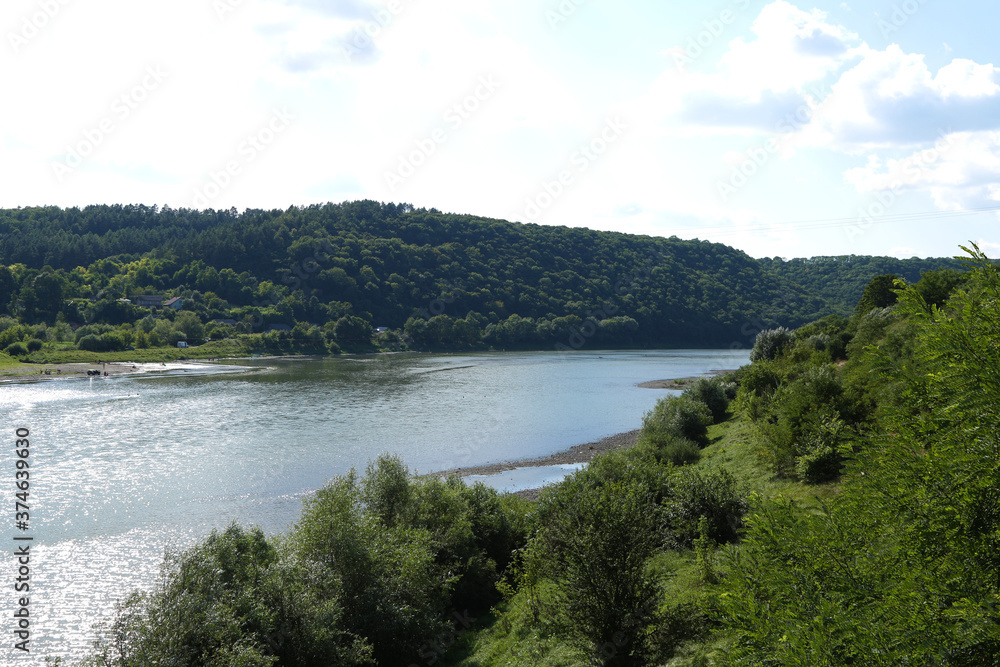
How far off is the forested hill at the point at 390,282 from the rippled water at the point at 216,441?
4907cm

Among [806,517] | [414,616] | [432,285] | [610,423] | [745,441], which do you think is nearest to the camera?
[806,517]

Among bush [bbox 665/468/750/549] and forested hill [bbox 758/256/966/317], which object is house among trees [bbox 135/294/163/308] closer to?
bush [bbox 665/468/750/549]

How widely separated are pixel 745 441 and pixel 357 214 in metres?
180

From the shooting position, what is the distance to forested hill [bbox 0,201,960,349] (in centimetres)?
14250

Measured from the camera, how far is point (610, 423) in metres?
57.8

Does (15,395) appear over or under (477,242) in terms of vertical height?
under

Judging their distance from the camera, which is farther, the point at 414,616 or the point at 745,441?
the point at 745,441

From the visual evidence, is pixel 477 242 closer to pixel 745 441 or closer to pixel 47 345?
pixel 47 345

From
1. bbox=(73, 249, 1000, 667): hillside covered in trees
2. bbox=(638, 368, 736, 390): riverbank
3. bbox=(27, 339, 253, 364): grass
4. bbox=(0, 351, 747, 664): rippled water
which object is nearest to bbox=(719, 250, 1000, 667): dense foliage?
bbox=(73, 249, 1000, 667): hillside covered in trees

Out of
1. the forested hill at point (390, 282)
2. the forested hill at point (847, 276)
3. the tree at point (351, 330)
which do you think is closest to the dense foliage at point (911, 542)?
the forested hill at point (390, 282)

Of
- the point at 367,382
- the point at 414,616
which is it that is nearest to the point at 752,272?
the point at 367,382

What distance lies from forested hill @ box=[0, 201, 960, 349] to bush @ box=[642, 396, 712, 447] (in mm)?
105537

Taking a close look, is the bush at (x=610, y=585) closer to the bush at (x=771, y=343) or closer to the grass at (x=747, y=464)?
the grass at (x=747, y=464)

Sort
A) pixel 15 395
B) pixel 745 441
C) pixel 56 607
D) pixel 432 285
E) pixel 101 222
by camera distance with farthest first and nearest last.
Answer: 1. pixel 101 222
2. pixel 432 285
3. pixel 15 395
4. pixel 745 441
5. pixel 56 607
